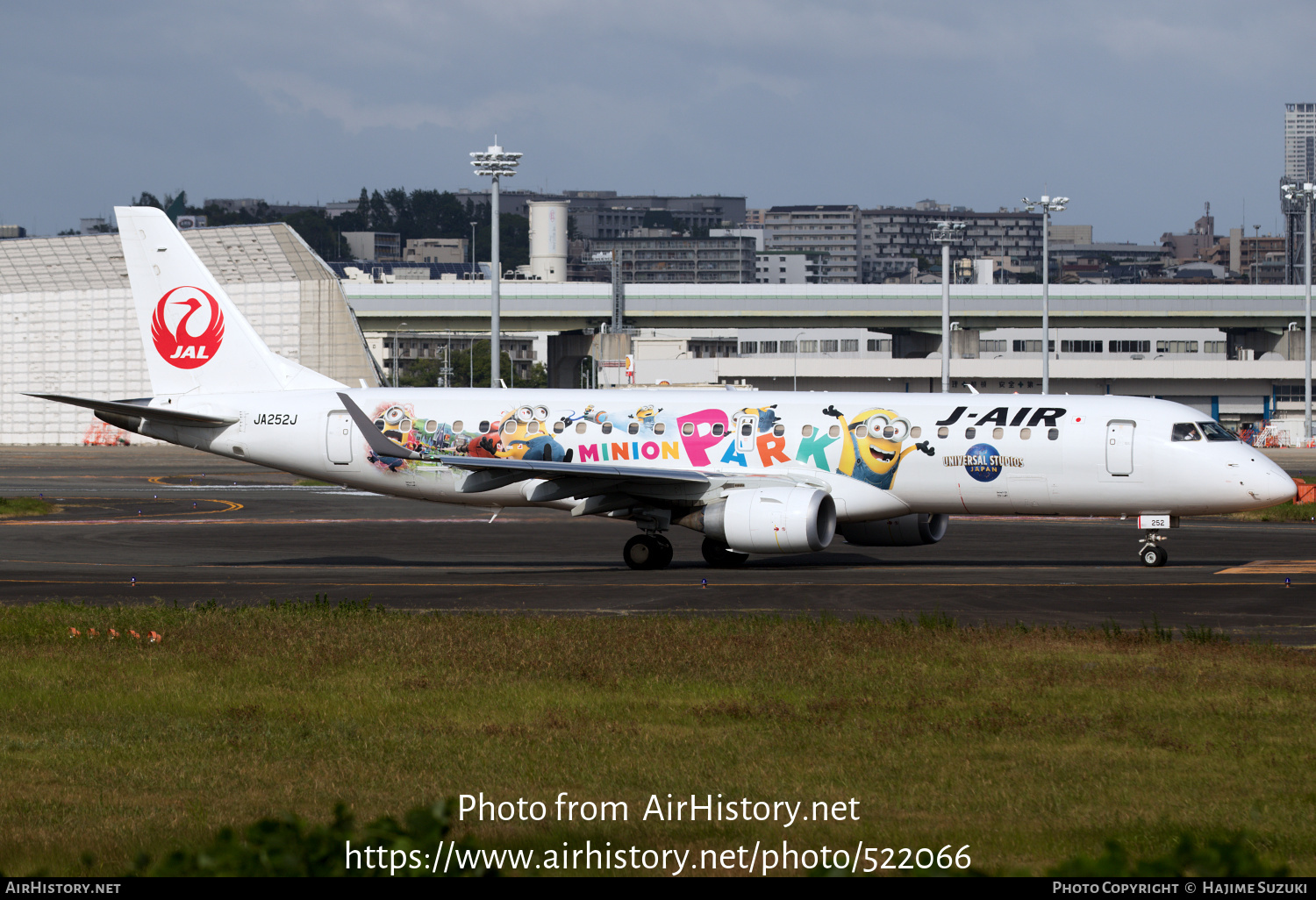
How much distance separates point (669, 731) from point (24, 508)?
40.0 metres

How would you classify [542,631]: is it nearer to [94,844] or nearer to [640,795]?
[640,795]

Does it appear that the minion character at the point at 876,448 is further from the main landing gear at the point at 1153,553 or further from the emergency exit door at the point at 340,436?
the emergency exit door at the point at 340,436

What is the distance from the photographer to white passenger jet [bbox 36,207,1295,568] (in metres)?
29.9

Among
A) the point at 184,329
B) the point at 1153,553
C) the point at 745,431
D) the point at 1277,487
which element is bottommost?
the point at 1153,553

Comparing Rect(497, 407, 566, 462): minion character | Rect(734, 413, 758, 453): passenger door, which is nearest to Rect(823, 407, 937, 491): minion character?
Rect(734, 413, 758, 453): passenger door

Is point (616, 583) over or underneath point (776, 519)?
underneath

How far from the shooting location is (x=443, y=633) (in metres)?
20.0

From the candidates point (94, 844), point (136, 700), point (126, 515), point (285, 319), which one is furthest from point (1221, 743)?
point (285, 319)

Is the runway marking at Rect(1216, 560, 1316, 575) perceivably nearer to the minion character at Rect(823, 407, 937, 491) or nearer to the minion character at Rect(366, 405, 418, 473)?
the minion character at Rect(823, 407, 937, 491)

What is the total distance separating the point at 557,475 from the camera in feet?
99.6

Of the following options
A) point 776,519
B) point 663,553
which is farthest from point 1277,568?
point 663,553

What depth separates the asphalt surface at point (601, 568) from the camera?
2448 cm

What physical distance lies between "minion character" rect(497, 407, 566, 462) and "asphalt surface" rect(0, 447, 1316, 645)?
2518 millimetres

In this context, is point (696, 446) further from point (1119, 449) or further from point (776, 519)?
point (1119, 449)
